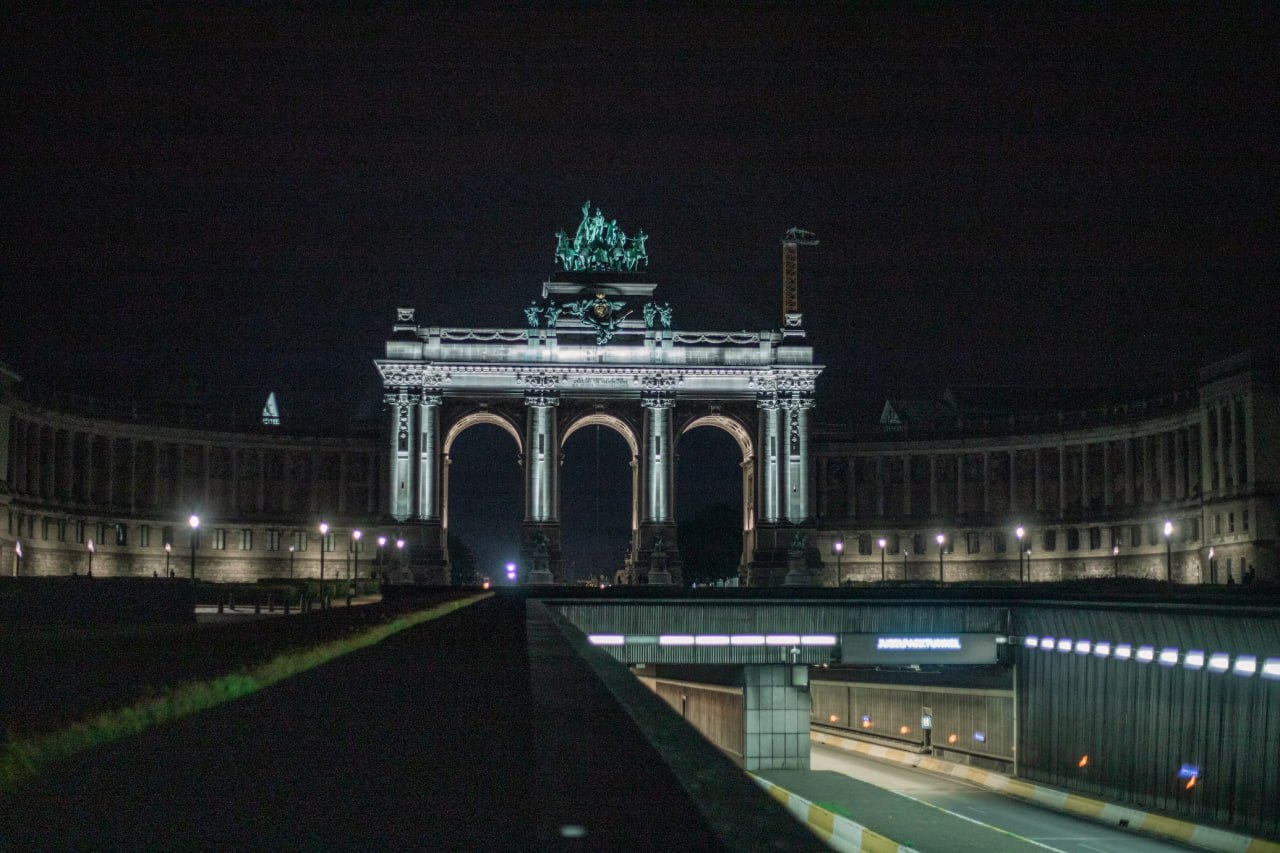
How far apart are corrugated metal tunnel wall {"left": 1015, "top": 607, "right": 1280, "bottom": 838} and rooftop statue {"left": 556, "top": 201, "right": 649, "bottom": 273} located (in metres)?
80.4

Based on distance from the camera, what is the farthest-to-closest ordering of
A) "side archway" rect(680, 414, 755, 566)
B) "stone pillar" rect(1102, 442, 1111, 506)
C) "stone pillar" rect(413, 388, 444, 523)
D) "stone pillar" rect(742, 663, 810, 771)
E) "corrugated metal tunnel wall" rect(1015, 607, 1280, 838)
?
"side archway" rect(680, 414, 755, 566) → "stone pillar" rect(1102, 442, 1111, 506) → "stone pillar" rect(413, 388, 444, 523) → "stone pillar" rect(742, 663, 810, 771) → "corrugated metal tunnel wall" rect(1015, 607, 1280, 838)

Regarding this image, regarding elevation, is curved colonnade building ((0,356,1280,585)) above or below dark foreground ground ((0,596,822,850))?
above

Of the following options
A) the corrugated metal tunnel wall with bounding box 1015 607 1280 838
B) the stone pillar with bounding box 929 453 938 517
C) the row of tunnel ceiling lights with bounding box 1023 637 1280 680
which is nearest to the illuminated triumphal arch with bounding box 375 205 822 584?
the stone pillar with bounding box 929 453 938 517

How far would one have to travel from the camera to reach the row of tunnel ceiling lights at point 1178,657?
46.3m

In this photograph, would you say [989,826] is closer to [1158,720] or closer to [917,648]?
[1158,720]

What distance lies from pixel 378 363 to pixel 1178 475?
230 feet

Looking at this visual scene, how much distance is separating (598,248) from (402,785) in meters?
139

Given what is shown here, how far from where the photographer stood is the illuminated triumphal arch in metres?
136

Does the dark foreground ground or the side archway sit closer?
the dark foreground ground

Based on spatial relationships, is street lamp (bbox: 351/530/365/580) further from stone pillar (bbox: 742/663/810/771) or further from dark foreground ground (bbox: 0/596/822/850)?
dark foreground ground (bbox: 0/596/822/850)

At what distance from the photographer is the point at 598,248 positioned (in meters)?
146

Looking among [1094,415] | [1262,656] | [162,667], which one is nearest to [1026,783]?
[1262,656]

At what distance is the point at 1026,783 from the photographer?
220ft

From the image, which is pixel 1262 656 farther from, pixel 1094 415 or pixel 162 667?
pixel 1094 415
